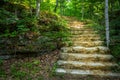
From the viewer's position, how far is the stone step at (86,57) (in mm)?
6316

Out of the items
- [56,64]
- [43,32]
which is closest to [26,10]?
[43,32]

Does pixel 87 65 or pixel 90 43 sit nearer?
pixel 87 65

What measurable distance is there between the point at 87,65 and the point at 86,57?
1.69 ft

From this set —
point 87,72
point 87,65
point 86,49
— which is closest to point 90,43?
point 86,49

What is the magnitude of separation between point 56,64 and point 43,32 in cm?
212

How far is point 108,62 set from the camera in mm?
6160

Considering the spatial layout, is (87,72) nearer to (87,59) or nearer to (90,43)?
(87,59)

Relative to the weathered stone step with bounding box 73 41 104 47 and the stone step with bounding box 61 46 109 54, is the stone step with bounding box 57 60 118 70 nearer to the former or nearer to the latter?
the stone step with bounding box 61 46 109 54

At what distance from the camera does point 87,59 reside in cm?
640

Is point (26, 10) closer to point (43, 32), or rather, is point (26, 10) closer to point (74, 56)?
point (43, 32)

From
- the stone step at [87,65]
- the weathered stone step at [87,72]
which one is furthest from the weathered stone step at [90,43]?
the weathered stone step at [87,72]

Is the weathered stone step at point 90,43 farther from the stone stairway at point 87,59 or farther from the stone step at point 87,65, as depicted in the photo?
the stone step at point 87,65

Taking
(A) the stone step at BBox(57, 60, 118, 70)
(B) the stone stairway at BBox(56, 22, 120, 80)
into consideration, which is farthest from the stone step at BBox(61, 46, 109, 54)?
(A) the stone step at BBox(57, 60, 118, 70)

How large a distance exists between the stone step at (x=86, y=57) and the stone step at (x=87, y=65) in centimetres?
24
